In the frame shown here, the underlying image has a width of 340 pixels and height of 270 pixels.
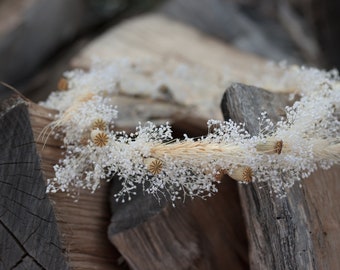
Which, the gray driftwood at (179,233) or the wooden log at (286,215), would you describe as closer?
the wooden log at (286,215)

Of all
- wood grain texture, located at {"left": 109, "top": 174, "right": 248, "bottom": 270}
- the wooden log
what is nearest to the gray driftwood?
wood grain texture, located at {"left": 109, "top": 174, "right": 248, "bottom": 270}

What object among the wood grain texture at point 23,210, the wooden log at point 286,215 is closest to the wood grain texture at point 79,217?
the wood grain texture at point 23,210

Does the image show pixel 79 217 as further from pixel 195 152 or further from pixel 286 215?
pixel 286 215

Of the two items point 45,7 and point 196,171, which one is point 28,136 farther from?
point 45,7

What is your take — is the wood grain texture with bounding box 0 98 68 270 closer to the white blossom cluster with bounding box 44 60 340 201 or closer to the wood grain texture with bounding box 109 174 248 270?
the white blossom cluster with bounding box 44 60 340 201

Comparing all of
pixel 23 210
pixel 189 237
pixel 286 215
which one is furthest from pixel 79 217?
pixel 286 215

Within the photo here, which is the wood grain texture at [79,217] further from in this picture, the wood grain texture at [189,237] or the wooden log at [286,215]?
the wooden log at [286,215]
